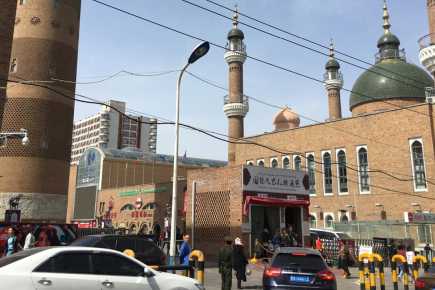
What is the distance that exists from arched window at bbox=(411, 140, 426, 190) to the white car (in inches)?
1384

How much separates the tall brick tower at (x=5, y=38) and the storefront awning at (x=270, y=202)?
12779 millimetres

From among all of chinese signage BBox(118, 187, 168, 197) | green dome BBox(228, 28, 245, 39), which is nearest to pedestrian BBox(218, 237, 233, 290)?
chinese signage BBox(118, 187, 168, 197)

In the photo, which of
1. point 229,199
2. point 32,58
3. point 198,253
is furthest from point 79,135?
point 198,253

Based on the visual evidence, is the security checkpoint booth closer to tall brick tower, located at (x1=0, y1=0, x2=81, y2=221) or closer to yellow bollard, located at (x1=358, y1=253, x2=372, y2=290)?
yellow bollard, located at (x1=358, y1=253, x2=372, y2=290)

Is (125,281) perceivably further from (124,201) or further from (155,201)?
(124,201)

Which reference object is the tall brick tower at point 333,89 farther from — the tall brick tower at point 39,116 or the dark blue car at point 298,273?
the dark blue car at point 298,273

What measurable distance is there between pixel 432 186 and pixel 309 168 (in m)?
12.6

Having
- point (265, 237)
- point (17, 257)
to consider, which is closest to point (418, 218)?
point (265, 237)

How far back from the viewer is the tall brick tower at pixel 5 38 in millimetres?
20497

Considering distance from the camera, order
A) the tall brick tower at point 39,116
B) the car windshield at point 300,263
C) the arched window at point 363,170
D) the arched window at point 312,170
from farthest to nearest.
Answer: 1. the arched window at point 312,170
2. the arched window at point 363,170
3. the tall brick tower at point 39,116
4. the car windshield at point 300,263

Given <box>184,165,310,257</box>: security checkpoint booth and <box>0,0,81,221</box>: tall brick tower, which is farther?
<box>0,0,81,221</box>: tall brick tower

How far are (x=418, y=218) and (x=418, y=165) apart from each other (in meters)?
9.52

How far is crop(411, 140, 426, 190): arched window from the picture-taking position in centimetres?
3803

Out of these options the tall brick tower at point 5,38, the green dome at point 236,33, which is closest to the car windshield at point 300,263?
the tall brick tower at point 5,38
